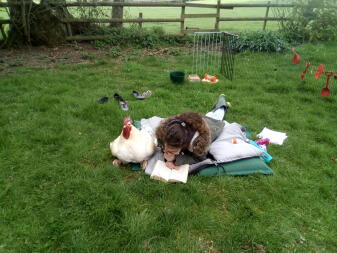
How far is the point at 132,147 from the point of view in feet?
11.2

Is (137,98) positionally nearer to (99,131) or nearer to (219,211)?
(99,131)

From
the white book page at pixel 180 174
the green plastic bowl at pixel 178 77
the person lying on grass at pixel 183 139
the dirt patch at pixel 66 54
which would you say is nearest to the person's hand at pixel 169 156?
the person lying on grass at pixel 183 139

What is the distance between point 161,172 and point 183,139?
18.5 inches

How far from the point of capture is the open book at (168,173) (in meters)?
3.27

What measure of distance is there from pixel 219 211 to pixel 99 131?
2.15 meters

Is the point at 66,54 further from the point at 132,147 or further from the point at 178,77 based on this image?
the point at 132,147

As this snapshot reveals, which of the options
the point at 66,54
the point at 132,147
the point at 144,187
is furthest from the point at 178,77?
the point at 66,54

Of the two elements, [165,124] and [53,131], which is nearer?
[165,124]

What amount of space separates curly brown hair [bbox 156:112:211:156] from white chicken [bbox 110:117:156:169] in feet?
0.73

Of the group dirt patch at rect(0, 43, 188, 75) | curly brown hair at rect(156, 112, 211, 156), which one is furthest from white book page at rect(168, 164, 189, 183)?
dirt patch at rect(0, 43, 188, 75)

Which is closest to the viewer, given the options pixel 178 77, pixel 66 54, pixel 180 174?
pixel 180 174

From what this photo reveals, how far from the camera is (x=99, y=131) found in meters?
4.32

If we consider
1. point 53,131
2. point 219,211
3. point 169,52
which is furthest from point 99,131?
point 169,52

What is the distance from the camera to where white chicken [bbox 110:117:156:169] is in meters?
3.43
